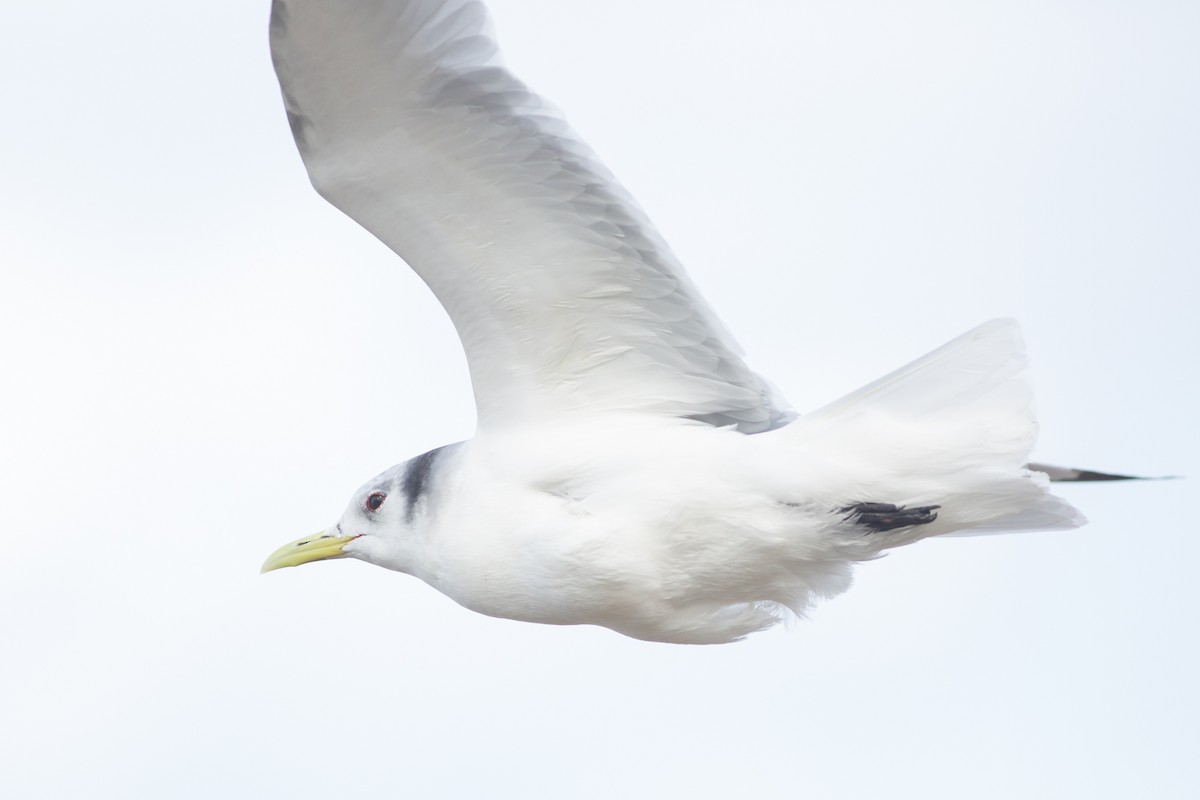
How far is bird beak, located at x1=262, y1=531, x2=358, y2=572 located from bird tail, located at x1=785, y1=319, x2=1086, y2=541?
2.21 metres

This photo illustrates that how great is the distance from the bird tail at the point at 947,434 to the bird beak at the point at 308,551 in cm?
221

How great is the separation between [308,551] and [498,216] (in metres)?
1.95

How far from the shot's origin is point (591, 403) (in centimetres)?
785

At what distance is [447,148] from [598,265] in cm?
75

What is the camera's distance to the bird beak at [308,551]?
846cm

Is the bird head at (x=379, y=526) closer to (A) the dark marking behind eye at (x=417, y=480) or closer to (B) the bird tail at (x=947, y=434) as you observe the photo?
(A) the dark marking behind eye at (x=417, y=480)

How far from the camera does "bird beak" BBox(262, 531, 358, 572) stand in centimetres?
846

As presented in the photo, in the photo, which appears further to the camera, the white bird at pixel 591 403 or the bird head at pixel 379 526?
the bird head at pixel 379 526

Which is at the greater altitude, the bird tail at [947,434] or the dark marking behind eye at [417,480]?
the dark marking behind eye at [417,480]

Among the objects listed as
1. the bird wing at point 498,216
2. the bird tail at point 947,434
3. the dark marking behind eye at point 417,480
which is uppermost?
the bird wing at point 498,216

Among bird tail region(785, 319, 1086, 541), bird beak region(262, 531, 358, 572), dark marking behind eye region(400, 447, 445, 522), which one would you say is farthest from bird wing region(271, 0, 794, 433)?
bird beak region(262, 531, 358, 572)

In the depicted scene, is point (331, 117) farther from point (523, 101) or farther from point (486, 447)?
point (486, 447)

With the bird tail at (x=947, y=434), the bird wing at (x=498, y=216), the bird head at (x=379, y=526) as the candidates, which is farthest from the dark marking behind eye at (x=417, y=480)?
the bird tail at (x=947, y=434)

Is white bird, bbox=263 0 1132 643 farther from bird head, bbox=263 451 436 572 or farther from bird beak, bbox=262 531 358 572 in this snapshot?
bird beak, bbox=262 531 358 572
